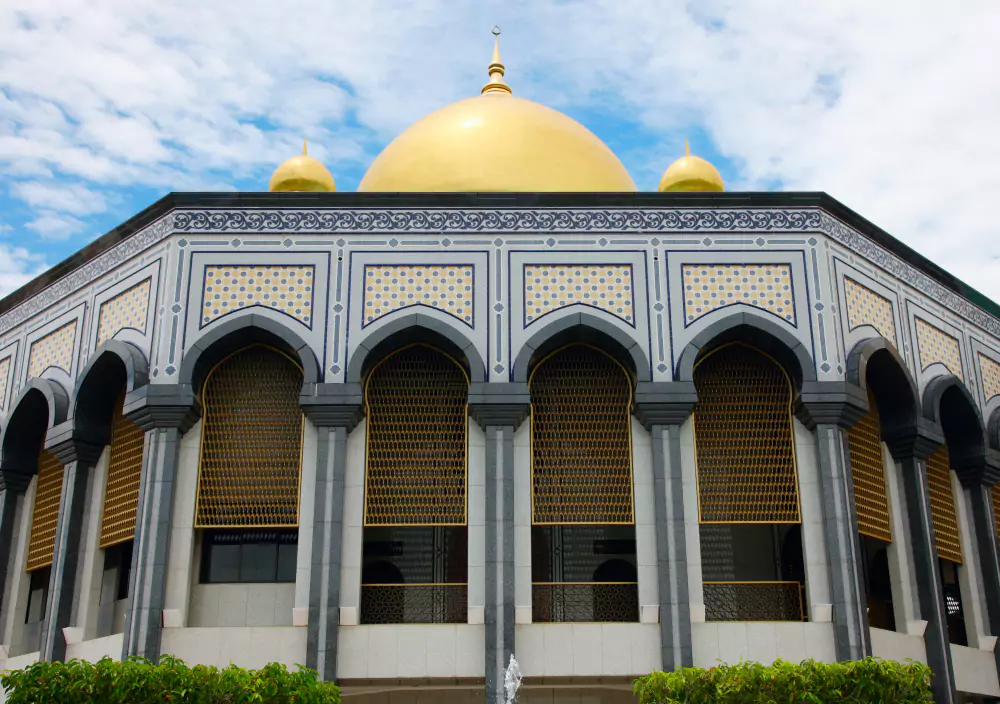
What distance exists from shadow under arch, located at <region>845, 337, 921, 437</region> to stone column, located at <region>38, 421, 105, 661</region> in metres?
11.3

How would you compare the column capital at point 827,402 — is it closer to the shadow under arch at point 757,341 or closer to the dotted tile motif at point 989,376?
the shadow under arch at point 757,341

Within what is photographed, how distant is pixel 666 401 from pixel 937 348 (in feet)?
18.1

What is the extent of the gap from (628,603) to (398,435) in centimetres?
387

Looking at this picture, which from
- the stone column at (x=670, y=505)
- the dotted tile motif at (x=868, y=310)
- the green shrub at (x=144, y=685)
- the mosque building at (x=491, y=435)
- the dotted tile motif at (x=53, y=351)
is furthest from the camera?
the dotted tile motif at (x=53, y=351)

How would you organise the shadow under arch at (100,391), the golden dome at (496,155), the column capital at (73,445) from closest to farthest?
the shadow under arch at (100,391) → the column capital at (73,445) → the golden dome at (496,155)

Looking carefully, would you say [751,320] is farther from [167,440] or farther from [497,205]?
[167,440]

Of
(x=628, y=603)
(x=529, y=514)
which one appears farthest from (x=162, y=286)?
(x=628, y=603)

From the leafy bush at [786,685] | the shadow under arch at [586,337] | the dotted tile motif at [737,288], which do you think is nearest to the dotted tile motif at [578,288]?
the shadow under arch at [586,337]

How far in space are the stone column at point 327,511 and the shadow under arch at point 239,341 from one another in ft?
1.35

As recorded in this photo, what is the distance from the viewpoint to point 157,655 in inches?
583

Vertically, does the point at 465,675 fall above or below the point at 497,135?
below

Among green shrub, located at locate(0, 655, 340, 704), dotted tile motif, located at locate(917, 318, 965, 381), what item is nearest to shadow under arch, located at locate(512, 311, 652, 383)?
dotted tile motif, located at locate(917, 318, 965, 381)

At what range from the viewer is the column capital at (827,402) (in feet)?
51.5

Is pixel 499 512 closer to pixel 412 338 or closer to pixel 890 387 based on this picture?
pixel 412 338
